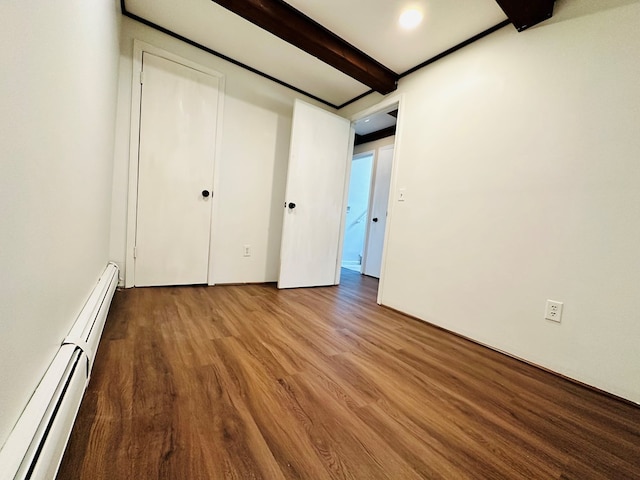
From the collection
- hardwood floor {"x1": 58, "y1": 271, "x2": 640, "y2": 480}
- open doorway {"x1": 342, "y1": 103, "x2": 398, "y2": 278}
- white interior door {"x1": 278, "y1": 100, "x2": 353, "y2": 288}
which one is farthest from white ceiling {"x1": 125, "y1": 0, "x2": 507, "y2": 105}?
hardwood floor {"x1": 58, "y1": 271, "x2": 640, "y2": 480}

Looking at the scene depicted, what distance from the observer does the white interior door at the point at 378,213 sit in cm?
385

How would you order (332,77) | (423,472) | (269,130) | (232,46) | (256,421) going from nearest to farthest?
(423,472) → (256,421) → (232,46) → (332,77) → (269,130)

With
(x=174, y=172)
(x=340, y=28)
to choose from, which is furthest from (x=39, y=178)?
(x=340, y=28)

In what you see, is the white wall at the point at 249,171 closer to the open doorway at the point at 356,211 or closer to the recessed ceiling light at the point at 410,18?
the recessed ceiling light at the point at 410,18

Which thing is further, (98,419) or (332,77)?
(332,77)

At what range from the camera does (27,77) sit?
511mm

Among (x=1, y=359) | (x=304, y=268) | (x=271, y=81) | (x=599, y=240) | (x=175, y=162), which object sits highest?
(x=271, y=81)

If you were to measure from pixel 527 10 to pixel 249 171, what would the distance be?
92.9 inches

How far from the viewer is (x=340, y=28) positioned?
188 centimetres

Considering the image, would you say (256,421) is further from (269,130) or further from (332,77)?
(332,77)

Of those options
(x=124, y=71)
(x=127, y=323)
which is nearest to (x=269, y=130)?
(x=124, y=71)

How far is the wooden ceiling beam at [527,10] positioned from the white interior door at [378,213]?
2267mm

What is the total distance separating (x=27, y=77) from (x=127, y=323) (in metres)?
1.43

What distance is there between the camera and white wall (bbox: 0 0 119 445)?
0.46 m
